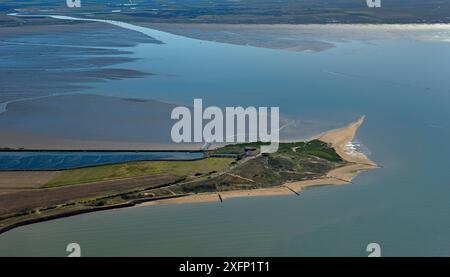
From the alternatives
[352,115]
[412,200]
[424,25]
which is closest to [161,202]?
[412,200]

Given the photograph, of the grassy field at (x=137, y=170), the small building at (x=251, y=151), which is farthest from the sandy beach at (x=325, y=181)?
the small building at (x=251, y=151)

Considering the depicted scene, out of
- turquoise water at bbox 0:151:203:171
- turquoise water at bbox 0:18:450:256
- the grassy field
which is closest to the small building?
the grassy field

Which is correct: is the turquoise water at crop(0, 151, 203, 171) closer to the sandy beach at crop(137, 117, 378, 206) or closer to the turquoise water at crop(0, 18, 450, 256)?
the sandy beach at crop(137, 117, 378, 206)

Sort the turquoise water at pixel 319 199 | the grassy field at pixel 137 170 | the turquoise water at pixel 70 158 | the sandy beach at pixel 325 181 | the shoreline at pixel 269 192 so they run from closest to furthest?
the turquoise water at pixel 319 199 < the shoreline at pixel 269 192 < the sandy beach at pixel 325 181 < the grassy field at pixel 137 170 < the turquoise water at pixel 70 158

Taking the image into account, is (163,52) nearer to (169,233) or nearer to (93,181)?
(93,181)

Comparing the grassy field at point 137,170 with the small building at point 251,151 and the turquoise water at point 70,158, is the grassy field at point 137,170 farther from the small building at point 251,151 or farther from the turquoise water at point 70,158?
the small building at point 251,151
